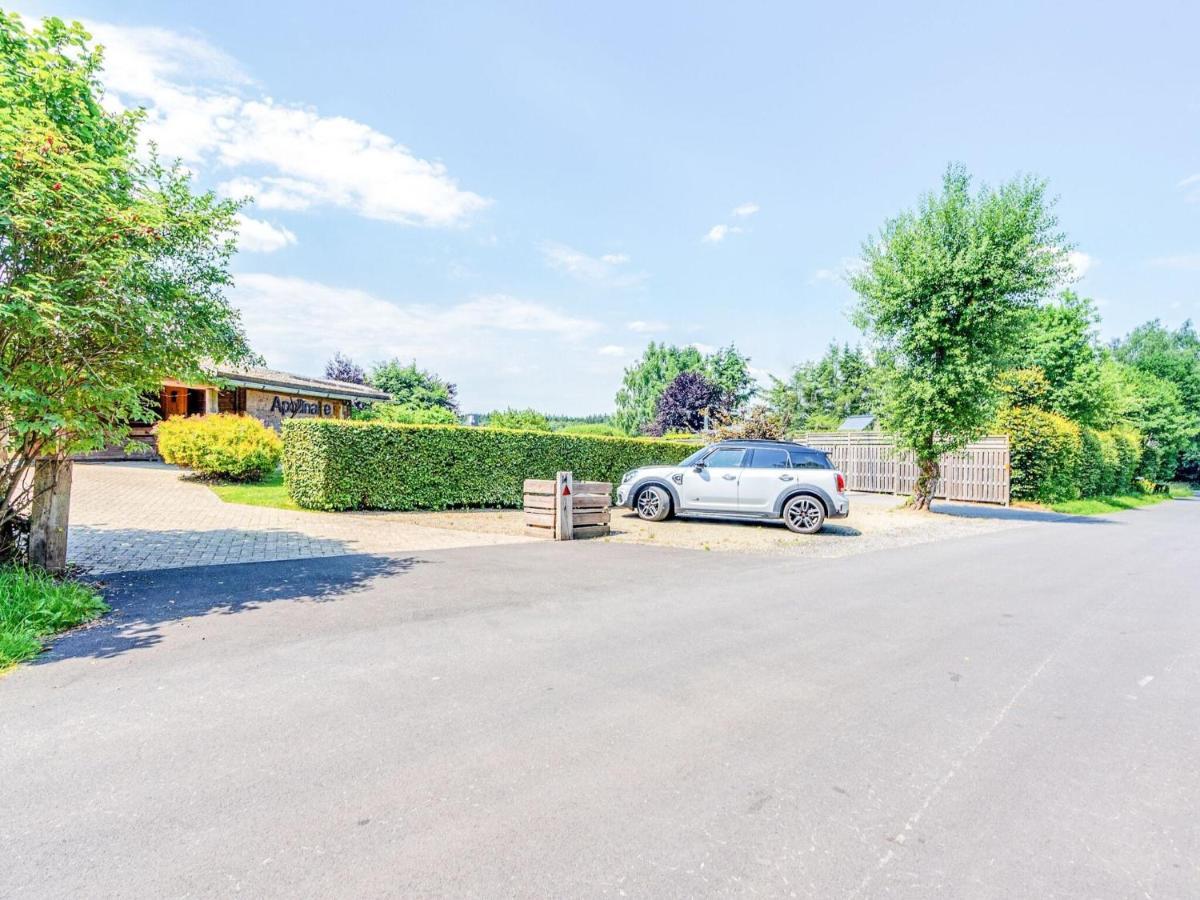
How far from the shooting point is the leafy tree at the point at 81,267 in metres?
4.68

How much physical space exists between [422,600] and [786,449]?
27.4ft

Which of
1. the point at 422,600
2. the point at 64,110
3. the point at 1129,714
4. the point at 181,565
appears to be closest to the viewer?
the point at 1129,714

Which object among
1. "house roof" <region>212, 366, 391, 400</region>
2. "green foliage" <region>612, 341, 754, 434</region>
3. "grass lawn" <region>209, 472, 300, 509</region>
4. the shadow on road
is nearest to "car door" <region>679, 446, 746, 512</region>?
the shadow on road

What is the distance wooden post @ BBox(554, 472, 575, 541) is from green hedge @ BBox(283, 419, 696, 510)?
4.12 meters

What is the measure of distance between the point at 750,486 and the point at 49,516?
10.2 metres

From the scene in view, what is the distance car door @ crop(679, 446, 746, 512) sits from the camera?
12.2 metres

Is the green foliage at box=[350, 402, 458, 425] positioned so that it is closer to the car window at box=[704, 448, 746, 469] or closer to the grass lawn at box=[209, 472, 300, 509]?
the grass lawn at box=[209, 472, 300, 509]

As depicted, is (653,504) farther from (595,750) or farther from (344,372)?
(344,372)

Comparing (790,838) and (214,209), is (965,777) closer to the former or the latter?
(790,838)

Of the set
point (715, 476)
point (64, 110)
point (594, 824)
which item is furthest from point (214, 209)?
point (715, 476)

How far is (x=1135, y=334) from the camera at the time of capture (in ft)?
257

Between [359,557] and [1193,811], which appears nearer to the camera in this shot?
[1193,811]

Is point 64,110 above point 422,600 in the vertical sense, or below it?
above

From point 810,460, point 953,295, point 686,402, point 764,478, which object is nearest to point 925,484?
point 953,295
